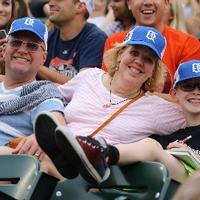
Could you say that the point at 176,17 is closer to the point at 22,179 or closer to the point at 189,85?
the point at 189,85

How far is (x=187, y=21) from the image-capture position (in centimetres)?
690

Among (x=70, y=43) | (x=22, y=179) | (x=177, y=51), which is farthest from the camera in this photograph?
(x=70, y=43)

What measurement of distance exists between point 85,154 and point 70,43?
2504 mm

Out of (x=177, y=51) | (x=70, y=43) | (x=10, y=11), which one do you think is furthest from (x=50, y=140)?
(x=10, y=11)

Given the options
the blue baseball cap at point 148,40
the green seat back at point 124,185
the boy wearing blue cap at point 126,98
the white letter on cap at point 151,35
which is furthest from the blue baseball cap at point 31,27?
the green seat back at point 124,185

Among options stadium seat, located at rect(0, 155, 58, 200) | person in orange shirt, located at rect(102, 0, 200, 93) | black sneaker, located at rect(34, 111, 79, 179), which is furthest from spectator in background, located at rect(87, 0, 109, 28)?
black sneaker, located at rect(34, 111, 79, 179)

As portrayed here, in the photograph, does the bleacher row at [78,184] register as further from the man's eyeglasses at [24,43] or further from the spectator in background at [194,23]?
the spectator in background at [194,23]

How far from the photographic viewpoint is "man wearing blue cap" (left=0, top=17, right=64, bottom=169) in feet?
14.3

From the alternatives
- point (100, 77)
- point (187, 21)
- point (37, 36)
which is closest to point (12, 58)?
point (37, 36)

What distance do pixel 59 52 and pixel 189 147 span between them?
208 centimetres

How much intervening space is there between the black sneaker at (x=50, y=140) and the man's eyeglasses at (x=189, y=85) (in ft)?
3.52

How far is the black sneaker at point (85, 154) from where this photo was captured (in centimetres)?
333

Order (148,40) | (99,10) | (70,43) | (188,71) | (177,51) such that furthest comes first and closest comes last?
(99,10)
(70,43)
(177,51)
(148,40)
(188,71)

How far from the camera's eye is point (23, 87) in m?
4.47
